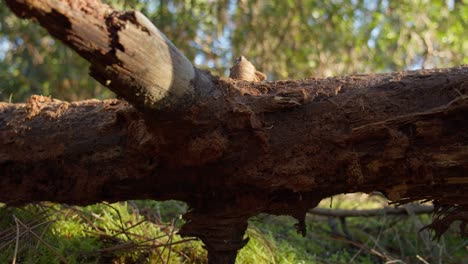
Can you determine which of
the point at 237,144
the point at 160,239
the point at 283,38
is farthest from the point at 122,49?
the point at 283,38

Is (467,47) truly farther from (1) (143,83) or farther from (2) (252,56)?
(1) (143,83)

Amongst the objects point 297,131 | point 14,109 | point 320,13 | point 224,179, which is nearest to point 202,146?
point 224,179

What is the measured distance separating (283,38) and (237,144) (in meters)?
6.17

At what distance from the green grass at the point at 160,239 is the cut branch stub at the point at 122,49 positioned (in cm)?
92

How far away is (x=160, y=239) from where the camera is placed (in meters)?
2.63

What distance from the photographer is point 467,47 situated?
22.4 ft

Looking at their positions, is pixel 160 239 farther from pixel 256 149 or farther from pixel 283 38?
pixel 283 38

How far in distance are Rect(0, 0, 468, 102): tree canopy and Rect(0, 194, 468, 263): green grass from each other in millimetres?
3817

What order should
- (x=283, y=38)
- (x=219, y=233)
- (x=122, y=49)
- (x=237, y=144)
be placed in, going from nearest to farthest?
(x=122, y=49), (x=237, y=144), (x=219, y=233), (x=283, y=38)

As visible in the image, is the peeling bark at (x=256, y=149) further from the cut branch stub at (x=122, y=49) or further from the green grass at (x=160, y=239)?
the green grass at (x=160, y=239)

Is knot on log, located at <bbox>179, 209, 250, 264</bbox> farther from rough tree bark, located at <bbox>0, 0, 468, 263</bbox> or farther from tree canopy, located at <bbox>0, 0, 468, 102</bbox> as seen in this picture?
tree canopy, located at <bbox>0, 0, 468, 102</bbox>

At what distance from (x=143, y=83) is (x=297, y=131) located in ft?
2.01

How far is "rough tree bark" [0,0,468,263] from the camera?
1.63 metres

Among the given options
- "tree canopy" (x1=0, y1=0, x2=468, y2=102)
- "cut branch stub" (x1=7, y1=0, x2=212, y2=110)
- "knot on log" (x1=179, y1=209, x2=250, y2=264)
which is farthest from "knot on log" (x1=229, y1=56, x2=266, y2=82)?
"tree canopy" (x1=0, y1=0, x2=468, y2=102)
